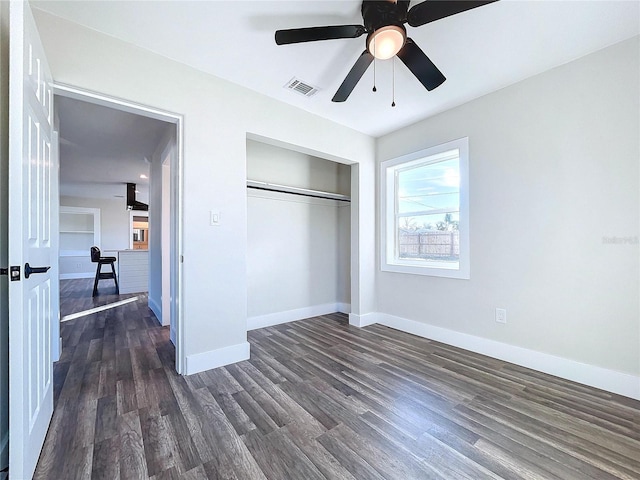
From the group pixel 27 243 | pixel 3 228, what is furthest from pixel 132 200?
pixel 27 243

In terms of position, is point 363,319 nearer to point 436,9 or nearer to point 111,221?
point 436,9

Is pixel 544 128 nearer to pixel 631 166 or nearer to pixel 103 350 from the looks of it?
pixel 631 166

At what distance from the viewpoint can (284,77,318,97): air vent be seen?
2.53 m

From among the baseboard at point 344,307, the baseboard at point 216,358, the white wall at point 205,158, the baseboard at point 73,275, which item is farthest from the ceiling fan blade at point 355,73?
the baseboard at point 73,275

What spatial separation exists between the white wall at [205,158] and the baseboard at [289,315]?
910 millimetres

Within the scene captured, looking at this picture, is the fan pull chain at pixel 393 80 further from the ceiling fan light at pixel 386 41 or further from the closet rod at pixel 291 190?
the closet rod at pixel 291 190

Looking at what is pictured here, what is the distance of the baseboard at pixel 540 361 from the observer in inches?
79.0

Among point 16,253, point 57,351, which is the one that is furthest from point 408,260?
point 57,351

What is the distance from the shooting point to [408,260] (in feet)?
11.7

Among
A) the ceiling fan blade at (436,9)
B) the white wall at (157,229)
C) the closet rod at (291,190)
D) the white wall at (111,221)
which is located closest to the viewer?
the ceiling fan blade at (436,9)

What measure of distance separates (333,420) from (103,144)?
15.3ft

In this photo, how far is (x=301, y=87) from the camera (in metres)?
2.61

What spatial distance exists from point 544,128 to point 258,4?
2.44 meters

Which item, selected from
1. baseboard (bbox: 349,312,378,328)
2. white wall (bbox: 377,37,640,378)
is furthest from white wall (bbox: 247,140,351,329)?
white wall (bbox: 377,37,640,378)
